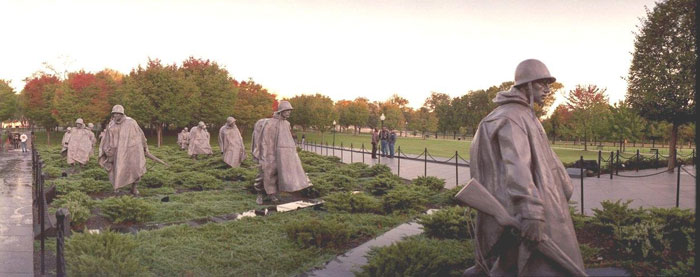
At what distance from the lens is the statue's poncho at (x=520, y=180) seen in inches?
129

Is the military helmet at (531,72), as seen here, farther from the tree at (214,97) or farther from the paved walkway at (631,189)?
the tree at (214,97)

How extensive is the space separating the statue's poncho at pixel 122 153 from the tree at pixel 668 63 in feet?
60.9

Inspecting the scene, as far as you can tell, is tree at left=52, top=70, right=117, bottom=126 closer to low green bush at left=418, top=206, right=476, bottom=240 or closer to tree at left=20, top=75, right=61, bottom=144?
tree at left=20, top=75, right=61, bottom=144

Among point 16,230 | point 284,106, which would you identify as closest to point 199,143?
point 284,106

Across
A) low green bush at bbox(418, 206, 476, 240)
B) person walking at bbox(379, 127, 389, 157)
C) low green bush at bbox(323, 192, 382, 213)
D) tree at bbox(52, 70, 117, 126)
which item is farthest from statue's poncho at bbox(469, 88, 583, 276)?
tree at bbox(52, 70, 117, 126)

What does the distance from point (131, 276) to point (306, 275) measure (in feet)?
6.21

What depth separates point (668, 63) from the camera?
1769 cm

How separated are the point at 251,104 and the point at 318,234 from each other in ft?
153

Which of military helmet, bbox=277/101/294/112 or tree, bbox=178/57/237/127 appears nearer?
military helmet, bbox=277/101/294/112

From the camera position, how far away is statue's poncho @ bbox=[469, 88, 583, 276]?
10.8 ft

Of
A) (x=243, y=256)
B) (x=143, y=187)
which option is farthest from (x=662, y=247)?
(x=143, y=187)

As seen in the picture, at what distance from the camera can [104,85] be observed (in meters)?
46.5

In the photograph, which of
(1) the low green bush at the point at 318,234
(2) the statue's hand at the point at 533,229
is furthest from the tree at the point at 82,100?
(2) the statue's hand at the point at 533,229

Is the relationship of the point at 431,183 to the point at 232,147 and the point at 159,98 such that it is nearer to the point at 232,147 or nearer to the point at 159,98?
the point at 232,147
